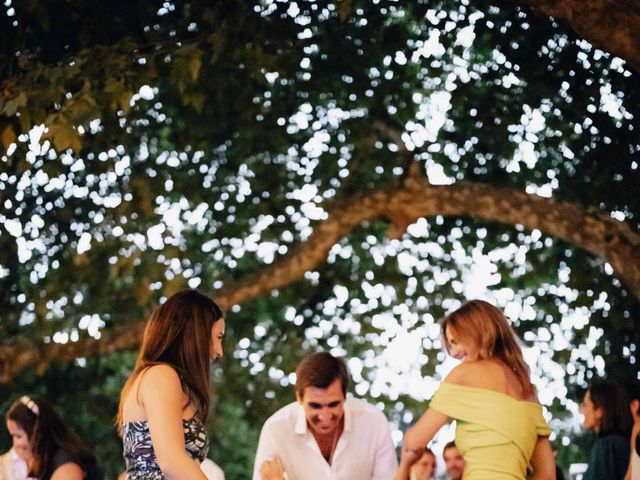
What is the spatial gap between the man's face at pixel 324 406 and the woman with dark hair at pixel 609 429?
5.55 feet

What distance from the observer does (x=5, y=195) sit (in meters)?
12.3

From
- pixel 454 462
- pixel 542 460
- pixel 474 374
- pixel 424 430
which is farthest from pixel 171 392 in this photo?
pixel 454 462

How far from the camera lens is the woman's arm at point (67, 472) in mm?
6871

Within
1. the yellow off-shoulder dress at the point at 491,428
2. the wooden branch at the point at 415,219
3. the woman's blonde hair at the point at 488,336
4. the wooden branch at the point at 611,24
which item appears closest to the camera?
the yellow off-shoulder dress at the point at 491,428

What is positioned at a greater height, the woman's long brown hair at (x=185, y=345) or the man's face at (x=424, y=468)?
the woman's long brown hair at (x=185, y=345)

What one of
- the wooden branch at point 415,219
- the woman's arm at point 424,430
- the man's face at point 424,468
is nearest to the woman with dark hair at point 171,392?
the woman's arm at point 424,430

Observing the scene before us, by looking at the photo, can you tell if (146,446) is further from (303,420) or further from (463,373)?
(303,420)

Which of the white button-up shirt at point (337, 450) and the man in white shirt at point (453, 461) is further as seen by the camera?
the man in white shirt at point (453, 461)

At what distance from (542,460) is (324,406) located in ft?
5.32

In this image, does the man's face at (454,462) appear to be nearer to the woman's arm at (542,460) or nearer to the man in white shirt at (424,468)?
the man in white shirt at (424,468)

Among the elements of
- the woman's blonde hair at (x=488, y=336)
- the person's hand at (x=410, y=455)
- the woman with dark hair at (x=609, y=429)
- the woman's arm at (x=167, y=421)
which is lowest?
the woman with dark hair at (x=609, y=429)

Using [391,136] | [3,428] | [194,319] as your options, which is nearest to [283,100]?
[391,136]

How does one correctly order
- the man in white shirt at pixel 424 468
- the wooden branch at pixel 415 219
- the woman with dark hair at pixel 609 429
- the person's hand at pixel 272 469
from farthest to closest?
1. the wooden branch at pixel 415 219
2. the woman with dark hair at pixel 609 429
3. the person's hand at pixel 272 469
4. the man in white shirt at pixel 424 468

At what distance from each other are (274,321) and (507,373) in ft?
27.1
